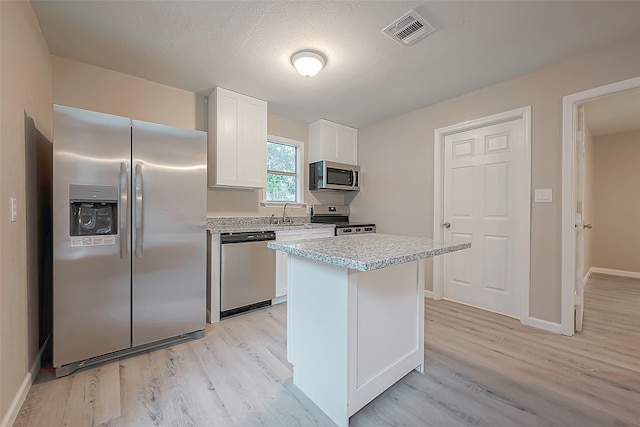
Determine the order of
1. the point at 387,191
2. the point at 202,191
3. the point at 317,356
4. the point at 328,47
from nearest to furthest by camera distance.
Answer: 1. the point at 317,356
2. the point at 328,47
3. the point at 202,191
4. the point at 387,191

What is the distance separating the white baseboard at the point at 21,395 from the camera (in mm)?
1317

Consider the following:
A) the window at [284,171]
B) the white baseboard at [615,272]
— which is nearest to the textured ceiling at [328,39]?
the window at [284,171]

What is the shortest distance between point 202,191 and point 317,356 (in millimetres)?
1615

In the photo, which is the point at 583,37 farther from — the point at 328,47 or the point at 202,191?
the point at 202,191

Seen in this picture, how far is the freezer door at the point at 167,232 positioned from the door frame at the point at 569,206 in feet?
10.4

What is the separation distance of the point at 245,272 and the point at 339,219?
6.58 ft

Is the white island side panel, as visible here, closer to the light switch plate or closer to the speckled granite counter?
the speckled granite counter

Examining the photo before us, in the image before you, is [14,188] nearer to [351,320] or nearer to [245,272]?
[245,272]

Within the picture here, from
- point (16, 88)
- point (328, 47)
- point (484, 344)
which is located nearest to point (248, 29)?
point (328, 47)

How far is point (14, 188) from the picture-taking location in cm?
147

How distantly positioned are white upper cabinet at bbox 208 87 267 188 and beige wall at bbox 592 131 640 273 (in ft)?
18.6

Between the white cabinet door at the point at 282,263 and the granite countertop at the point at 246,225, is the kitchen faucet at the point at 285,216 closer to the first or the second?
the granite countertop at the point at 246,225

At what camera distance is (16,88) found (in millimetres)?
1497

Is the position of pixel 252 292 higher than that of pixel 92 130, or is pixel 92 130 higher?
pixel 92 130
